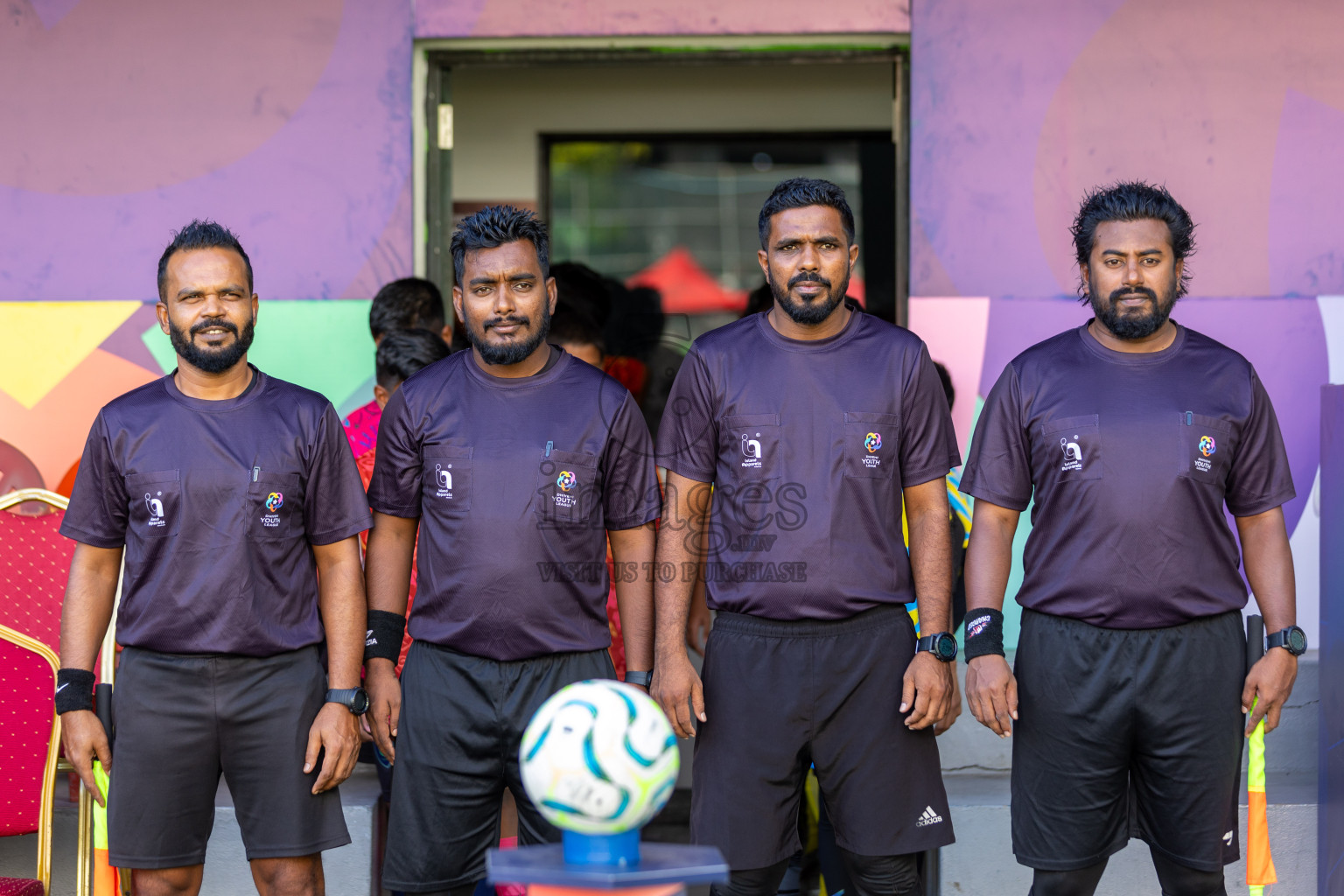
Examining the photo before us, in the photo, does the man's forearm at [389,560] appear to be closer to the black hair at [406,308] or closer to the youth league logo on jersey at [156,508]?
the youth league logo on jersey at [156,508]

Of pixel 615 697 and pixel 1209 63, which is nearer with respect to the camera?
pixel 615 697

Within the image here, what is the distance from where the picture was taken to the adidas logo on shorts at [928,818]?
3.00 meters

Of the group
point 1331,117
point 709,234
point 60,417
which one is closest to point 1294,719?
→ point 1331,117

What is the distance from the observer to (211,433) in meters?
2.97

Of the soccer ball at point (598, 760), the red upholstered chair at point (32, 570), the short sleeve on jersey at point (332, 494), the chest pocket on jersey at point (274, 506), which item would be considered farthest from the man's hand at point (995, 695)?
the red upholstered chair at point (32, 570)

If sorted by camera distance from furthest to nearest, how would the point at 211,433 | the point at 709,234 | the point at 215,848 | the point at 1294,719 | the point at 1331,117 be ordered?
the point at 709,234 → the point at 1331,117 → the point at 1294,719 → the point at 215,848 → the point at 211,433

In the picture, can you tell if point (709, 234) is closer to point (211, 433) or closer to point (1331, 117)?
point (1331, 117)

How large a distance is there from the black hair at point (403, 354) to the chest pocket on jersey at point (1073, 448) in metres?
2.01

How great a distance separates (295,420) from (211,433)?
20 cm

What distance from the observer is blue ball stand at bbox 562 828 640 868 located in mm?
1856

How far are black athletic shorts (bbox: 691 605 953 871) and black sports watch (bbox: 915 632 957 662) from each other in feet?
0.18

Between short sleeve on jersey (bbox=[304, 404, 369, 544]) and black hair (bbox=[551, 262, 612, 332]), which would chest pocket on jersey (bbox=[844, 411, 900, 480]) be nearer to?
short sleeve on jersey (bbox=[304, 404, 369, 544])

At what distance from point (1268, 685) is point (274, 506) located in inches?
96.6

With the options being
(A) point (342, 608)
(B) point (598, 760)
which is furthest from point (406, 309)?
(B) point (598, 760)
